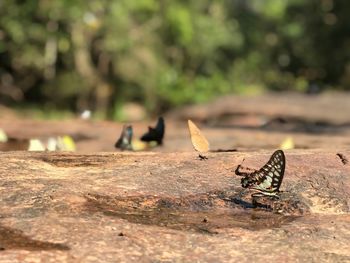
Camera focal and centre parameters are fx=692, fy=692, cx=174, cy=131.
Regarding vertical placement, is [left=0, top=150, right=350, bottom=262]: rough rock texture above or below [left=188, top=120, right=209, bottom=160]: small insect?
below

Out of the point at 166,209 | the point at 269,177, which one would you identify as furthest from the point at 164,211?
the point at 269,177

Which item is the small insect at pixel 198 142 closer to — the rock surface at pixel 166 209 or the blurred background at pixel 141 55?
the rock surface at pixel 166 209

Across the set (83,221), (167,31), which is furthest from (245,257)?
(167,31)

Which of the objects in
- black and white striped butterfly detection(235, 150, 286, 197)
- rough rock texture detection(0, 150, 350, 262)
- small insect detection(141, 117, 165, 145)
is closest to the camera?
rough rock texture detection(0, 150, 350, 262)

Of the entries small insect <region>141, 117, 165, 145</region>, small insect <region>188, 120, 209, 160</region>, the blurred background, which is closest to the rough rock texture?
small insect <region>188, 120, 209, 160</region>

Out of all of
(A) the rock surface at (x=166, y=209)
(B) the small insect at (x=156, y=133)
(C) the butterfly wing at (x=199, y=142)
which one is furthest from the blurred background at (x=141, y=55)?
(A) the rock surface at (x=166, y=209)

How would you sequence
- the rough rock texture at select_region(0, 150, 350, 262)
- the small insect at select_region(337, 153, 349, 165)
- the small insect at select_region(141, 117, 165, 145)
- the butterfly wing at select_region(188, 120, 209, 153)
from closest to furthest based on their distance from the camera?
the rough rock texture at select_region(0, 150, 350, 262) → the small insect at select_region(337, 153, 349, 165) → the butterfly wing at select_region(188, 120, 209, 153) → the small insect at select_region(141, 117, 165, 145)

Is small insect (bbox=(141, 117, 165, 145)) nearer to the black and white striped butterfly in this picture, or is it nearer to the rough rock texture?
the rough rock texture
